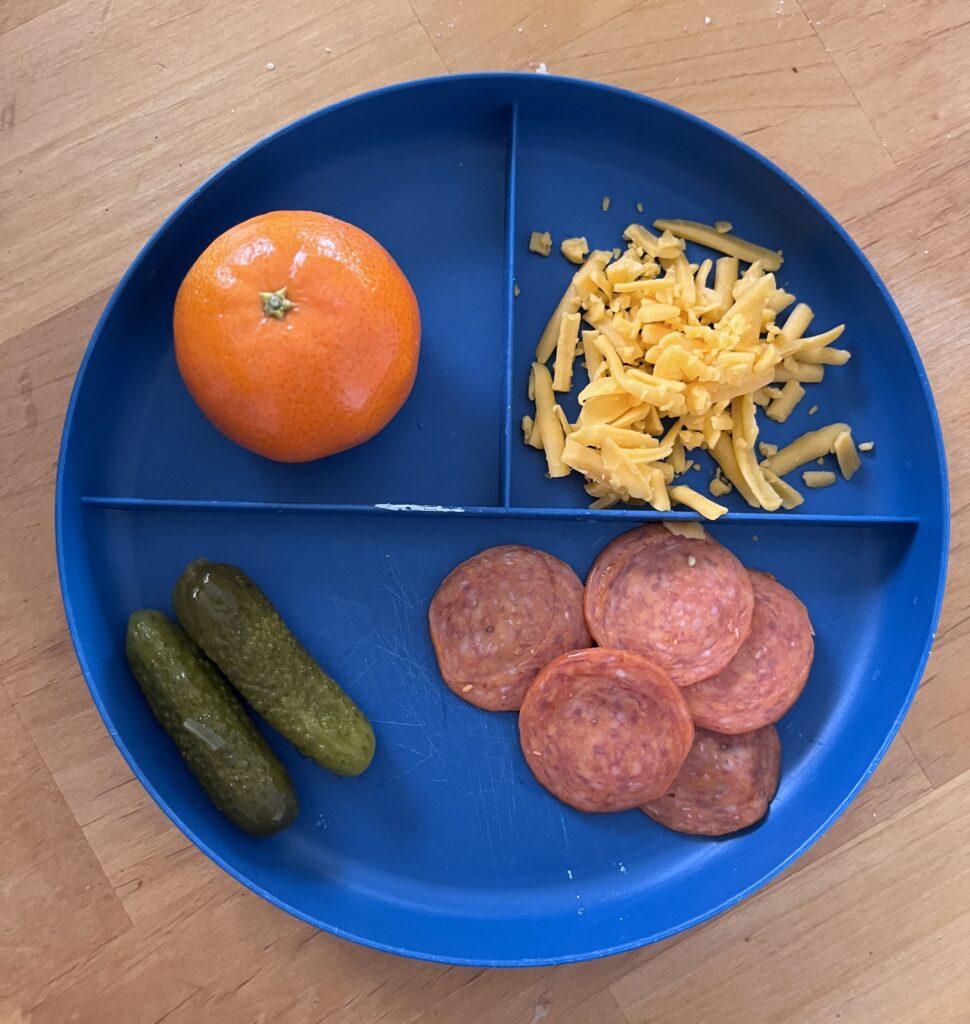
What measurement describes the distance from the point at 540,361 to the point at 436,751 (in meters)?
0.58

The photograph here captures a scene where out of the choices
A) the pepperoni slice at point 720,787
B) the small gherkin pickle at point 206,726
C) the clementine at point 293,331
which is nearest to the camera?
the clementine at point 293,331

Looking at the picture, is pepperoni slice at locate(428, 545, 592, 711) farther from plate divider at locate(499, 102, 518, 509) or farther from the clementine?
the clementine

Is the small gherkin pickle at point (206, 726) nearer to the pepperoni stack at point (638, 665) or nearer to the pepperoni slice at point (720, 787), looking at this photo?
the pepperoni stack at point (638, 665)

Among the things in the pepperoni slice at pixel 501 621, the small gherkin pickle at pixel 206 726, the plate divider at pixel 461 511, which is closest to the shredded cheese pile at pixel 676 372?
the plate divider at pixel 461 511

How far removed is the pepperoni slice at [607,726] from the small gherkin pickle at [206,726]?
14.5 inches

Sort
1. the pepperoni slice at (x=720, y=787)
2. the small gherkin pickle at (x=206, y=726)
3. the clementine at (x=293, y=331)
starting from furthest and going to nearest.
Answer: the pepperoni slice at (x=720, y=787) → the small gherkin pickle at (x=206, y=726) → the clementine at (x=293, y=331)

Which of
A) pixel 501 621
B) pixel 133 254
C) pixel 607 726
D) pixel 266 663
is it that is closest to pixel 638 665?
pixel 607 726

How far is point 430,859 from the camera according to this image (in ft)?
4.17

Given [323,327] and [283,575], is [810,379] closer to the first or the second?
[323,327]

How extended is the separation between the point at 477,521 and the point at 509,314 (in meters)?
0.30

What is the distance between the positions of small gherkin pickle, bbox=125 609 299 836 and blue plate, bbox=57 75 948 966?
6 centimetres

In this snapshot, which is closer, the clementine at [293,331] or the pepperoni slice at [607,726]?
the clementine at [293,331]

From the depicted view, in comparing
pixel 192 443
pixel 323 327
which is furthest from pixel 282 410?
pixel 192 443

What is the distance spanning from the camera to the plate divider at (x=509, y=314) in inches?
47.0
